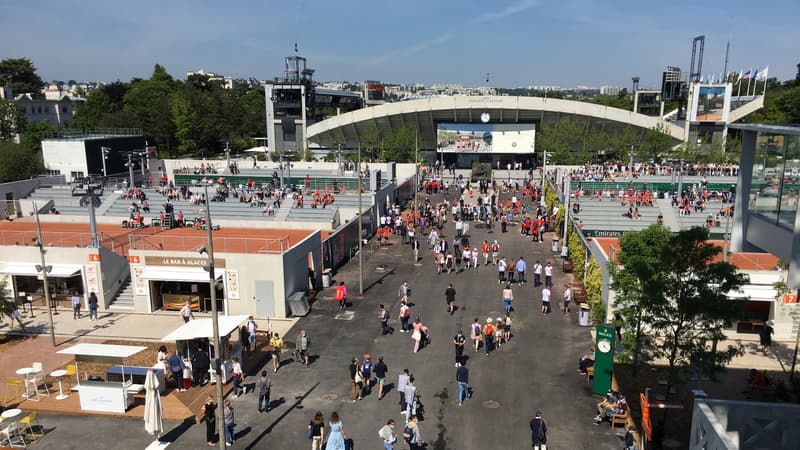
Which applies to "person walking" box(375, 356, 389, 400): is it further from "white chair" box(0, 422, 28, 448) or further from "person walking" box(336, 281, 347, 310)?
"white chair" box(0, 422, 28, 448)

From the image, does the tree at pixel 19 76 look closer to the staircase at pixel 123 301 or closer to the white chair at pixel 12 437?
the staircase at pixel 123 301

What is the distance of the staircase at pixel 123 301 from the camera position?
938 inches

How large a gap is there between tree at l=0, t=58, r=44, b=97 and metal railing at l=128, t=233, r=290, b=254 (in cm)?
8495

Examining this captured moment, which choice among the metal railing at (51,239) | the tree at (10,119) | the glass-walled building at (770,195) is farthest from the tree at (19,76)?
the glass-walled building at (770,195)

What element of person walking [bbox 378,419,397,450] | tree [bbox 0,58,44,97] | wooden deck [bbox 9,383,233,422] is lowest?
wooden deck [bbox 9,383,233,422]

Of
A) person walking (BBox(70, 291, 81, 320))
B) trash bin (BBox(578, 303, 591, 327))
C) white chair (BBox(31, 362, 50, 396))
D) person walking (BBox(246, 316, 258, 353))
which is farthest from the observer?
person walking (BBox(70, 291, 81, 320))

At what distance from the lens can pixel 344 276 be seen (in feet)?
89.6

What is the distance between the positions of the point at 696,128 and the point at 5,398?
6957 cm

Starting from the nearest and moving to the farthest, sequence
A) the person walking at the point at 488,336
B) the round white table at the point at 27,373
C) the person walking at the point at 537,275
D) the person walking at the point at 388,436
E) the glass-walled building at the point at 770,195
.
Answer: the glass-walled building at the point at 770,195 < the person walking at the point at 388,436 < the round white table at the point at 27,373 < the person walking at the point at 488,336 < the person walking at the point at 537,275

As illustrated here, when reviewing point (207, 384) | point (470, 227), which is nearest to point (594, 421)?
point (207, 384)

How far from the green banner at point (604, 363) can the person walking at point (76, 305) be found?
20217 millimetres

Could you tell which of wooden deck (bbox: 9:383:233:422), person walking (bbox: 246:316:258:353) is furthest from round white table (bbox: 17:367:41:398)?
person walking (bbox: 246:316:258:353)

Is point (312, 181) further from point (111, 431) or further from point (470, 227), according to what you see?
point (111, 431)

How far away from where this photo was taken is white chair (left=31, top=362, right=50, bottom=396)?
16359 millimetres
